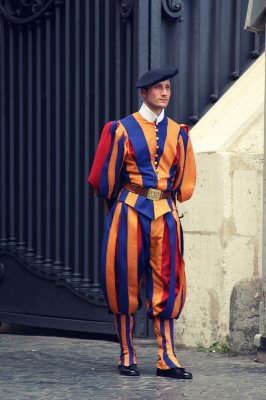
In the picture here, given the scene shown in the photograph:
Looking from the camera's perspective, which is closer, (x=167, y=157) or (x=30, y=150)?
(x=167, y=157)

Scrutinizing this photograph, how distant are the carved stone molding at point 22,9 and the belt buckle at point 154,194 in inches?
97.9

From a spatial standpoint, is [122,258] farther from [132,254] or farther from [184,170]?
[184,170]

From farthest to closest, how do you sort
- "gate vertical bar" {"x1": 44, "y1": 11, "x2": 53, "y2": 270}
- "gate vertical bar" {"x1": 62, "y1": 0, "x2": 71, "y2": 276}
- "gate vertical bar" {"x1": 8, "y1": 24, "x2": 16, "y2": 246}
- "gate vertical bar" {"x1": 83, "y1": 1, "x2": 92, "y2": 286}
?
"gate vertical bar" {"x1": 8, "y1": 24, "x2": 16, "y2": 246} → "gate vertical bar" {"x1": 44, "y1": 11, "x2": 53, "y2": 270} → "gate vertical bar" {"x1": 62, "y1": 0, "x2": 71, "y2": 276} → "gate vertical bar" {"x1": 83, "y1": 1, "x2": 92, "y2": 286}

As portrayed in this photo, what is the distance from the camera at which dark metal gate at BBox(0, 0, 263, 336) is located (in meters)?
8.29

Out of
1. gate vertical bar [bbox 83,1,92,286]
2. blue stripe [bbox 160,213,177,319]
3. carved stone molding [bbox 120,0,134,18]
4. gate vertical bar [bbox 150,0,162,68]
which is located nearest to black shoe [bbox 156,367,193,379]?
blue stripe [bbox 160,213,177,319]

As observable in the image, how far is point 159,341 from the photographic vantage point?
6852 mm

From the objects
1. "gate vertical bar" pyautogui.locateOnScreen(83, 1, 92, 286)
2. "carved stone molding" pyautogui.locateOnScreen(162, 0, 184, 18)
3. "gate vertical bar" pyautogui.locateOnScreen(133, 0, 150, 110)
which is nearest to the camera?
"gate vertical bar" pyautogui.locateOnScreen(133, 0, 150, 110)

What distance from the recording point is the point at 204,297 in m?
7.75

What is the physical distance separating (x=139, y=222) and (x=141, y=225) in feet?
0.07

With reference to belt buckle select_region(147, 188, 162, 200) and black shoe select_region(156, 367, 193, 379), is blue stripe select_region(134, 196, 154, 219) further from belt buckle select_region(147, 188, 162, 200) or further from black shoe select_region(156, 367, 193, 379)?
black shoe select_region(156, 367, 193, 379)

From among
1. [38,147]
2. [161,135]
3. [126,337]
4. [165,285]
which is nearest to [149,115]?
[161,135]

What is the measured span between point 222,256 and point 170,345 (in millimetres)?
954

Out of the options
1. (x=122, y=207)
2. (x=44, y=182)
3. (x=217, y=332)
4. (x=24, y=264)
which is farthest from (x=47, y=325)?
(x=122, y=207)

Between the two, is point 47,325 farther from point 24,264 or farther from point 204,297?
point 204,297
